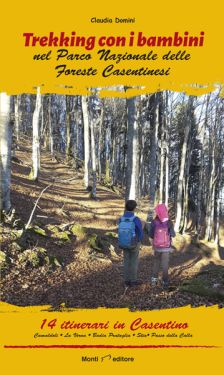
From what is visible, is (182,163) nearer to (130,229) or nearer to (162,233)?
(162,233)

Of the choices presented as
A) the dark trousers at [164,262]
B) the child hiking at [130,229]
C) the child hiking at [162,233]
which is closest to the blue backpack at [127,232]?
the child hiking at [130,229]

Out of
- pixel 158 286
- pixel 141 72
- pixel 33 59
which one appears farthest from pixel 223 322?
pixel 33 59

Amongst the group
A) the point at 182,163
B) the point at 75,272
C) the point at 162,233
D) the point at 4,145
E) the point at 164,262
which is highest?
the point at 4,145

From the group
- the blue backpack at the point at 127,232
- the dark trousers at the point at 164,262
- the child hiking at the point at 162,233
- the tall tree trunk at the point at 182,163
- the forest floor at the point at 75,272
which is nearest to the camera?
the forest floor at the point at 75,272

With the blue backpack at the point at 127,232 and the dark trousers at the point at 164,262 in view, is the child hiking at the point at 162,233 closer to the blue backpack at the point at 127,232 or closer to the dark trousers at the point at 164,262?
the dark trousers at the point at 164,262

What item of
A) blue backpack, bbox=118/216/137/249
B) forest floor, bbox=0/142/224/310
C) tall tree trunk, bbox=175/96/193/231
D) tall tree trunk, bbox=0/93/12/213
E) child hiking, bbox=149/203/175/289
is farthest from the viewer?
tall tree trunk, bbox=175/96/193/231

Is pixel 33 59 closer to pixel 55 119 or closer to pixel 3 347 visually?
pixel 3 347

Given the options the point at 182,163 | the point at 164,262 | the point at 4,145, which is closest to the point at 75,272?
the point at 164,262

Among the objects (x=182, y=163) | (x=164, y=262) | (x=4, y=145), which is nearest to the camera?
(x=164, y=262)

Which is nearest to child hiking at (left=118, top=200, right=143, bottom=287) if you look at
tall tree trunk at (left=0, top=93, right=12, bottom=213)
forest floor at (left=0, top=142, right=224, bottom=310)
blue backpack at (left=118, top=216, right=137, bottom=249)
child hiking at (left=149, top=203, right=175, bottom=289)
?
blue backpack at (left=118, top=216, right=137, bottom=249)

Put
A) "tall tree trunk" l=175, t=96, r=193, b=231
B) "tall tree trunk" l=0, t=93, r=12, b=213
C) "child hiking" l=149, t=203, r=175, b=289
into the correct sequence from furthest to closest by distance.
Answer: "tall tree trunk" l=175, t=96, r=193, b=231 → "tall tree trunk" l=0, t=93, r=12, b=213 → "child hiking" l=149, t=203, r=175, b=289

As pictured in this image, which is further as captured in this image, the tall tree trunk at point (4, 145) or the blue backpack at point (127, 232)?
the tall tree trunk at point (4, 145)

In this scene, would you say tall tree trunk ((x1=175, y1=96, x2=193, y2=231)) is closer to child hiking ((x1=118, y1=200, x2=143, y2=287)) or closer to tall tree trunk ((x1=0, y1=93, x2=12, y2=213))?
tall tree trunk ((x1=0, y1=93, x2=12, y2=213))

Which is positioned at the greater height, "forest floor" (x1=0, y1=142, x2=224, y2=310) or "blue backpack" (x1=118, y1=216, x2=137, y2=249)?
"blue backpack" (x1=118, y1=216, x2=137, y2=249)
